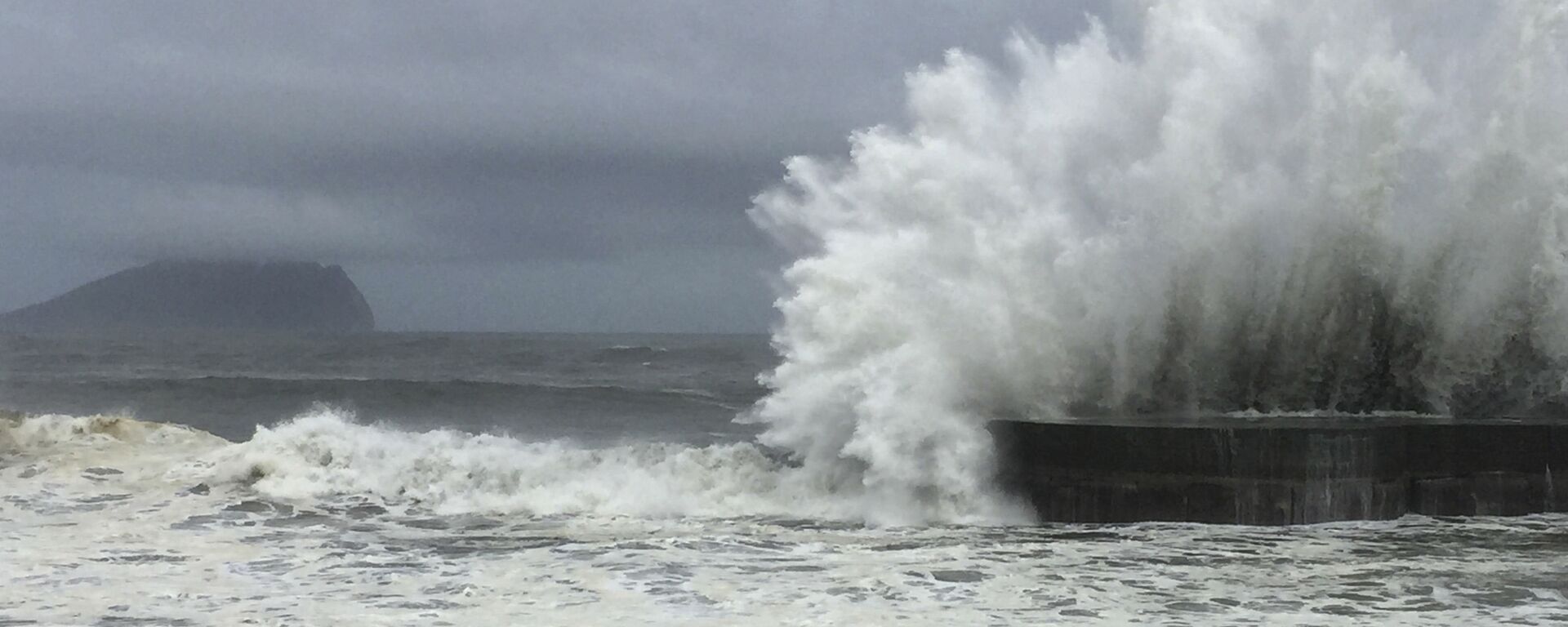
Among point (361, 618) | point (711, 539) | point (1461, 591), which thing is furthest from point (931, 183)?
point (361, 618)

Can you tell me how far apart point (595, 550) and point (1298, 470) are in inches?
182

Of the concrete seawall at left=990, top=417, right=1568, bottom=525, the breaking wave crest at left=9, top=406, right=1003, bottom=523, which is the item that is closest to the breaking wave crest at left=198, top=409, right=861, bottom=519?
the breaking wave crest at left=9, top=406, right=1003, bottom=523

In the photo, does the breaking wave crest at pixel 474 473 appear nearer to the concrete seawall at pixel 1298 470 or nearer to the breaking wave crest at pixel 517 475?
the breaking wave crest at pixel 517 475

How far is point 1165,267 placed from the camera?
12336 millimetres

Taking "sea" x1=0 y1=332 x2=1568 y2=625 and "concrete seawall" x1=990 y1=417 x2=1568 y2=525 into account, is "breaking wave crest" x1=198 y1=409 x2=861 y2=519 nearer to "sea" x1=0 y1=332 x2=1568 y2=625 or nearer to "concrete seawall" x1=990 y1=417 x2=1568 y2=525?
"sea" x1=0 y1=332 x2=1568 y2=625

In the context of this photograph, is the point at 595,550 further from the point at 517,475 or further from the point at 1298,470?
the point at 1298,470

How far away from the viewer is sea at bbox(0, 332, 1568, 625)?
664 cm

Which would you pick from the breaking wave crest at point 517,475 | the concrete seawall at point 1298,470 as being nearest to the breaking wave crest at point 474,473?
the breaking wave crest at point 517,475

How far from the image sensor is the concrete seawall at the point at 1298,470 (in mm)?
9023

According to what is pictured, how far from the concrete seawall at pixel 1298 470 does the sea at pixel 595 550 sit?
22 cm

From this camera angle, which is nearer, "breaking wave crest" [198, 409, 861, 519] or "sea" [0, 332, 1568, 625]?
"sea" [0, 332, 1568, 625]

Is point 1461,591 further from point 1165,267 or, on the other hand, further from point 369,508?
point 369,508

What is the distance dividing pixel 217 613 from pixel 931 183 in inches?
291

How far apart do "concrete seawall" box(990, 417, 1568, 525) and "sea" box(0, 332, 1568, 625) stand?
22 centimetres
